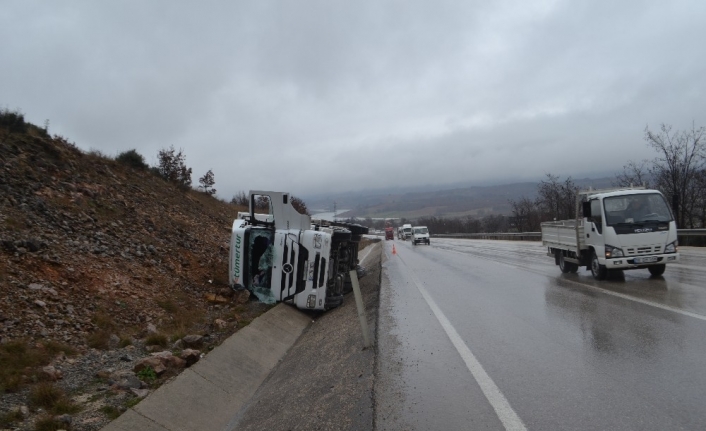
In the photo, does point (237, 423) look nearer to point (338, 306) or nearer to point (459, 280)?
point (338, 306)

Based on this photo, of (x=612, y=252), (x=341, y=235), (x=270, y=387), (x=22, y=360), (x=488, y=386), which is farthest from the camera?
(x=612, y=252)

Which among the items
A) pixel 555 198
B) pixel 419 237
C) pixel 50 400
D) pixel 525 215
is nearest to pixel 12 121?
pixel 50 400

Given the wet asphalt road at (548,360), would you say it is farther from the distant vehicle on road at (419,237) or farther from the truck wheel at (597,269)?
the distant vehicle on road at (419,237)

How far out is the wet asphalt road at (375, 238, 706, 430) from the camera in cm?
464

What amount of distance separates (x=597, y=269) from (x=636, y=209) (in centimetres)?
174

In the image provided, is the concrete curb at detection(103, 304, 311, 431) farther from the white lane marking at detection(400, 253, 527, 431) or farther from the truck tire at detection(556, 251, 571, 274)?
the truck tire at detection(556, 251, 571, 274)

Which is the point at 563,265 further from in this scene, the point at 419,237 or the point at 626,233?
the point at 419,237

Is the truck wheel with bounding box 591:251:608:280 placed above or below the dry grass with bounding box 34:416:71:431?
above

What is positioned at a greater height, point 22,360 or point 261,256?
point 261,256

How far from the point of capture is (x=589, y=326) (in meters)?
7.89

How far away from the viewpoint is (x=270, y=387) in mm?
7312

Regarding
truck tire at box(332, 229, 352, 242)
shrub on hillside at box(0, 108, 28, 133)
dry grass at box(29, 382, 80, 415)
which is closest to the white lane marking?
truck tire at box(332, 229, 352, 242)

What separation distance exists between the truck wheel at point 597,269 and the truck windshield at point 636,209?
1061 millimetres

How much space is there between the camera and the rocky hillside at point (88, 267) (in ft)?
25.0
